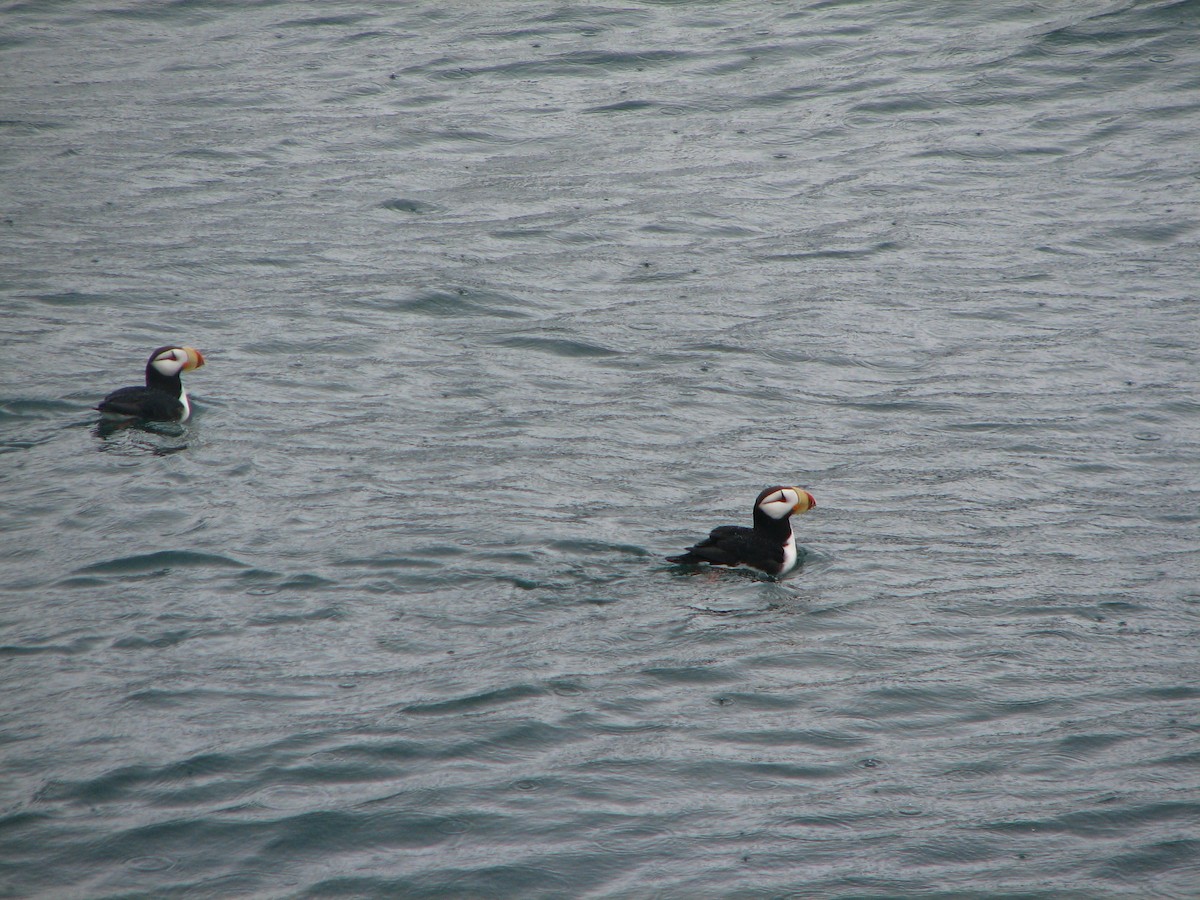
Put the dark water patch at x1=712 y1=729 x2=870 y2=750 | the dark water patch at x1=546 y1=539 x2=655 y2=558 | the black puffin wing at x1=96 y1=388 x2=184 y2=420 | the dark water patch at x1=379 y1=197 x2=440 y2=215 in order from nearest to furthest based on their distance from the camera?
1. the dark water patch at x1=712 y1=729 x2=870 y2=750
2. the dark water patch at x1=546 y1=539 x2=655 y2=558
3. the black puffin wing at x1=96 y1=388 x2=184 y2=420
4. the dark water patch at x1=379 y1=197 x2=440 y2=215

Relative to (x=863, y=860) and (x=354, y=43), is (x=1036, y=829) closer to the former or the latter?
(x=863, y=860)

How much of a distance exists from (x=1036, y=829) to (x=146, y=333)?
8.94 metres

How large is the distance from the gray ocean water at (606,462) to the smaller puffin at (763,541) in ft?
0.57

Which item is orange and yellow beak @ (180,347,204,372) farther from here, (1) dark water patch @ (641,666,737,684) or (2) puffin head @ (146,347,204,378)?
(1) dark water patch @ (641,666,737,684)

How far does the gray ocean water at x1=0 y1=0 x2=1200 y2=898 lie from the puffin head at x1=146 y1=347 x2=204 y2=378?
52 cm

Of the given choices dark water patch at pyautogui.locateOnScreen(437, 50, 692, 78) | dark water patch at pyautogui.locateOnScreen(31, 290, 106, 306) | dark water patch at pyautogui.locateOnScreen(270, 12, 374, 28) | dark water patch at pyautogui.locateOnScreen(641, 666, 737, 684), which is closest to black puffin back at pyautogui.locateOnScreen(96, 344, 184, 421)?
dark water patch at pyautogui.locateOnScreen(31, 290, 106, 306)

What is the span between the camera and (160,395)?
10172 millimetres

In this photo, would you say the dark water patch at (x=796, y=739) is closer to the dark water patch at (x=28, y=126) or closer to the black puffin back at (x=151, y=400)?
the black puffin back at (x=151, y=400)

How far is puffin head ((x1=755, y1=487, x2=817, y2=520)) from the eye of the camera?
28.4 ft

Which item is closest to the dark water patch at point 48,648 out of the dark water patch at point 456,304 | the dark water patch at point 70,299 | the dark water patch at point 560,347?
the dark water patch at point 560,347

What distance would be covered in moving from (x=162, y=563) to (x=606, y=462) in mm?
3241

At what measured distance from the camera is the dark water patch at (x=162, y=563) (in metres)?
8.26

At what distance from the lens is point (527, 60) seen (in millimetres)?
19203

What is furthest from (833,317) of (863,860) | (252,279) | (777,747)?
(863,860)
